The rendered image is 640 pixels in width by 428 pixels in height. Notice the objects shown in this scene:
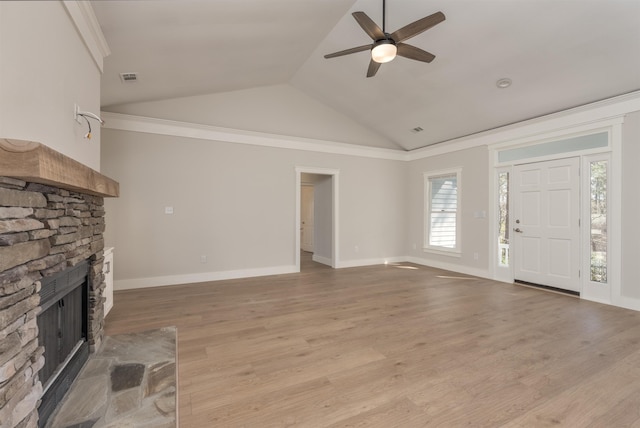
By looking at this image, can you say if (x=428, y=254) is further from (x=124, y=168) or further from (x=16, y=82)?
(x=16, y=82)

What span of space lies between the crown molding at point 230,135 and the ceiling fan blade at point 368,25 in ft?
9.66

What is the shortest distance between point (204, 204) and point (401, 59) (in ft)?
12.1

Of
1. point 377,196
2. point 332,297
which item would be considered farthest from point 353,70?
point 332,297

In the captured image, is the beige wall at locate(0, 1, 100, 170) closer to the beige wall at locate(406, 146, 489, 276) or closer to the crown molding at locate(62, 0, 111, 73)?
the crown molding at locate(62, 0, 111, 73)

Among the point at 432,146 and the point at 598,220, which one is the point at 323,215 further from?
the point at 598,220

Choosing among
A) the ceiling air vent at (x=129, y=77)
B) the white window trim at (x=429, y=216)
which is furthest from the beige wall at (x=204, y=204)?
the white window trim at (x=429, y=216)

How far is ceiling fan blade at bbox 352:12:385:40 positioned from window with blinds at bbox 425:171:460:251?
12.4 ft

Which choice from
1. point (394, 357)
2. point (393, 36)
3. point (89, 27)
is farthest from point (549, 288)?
point (89, 27)

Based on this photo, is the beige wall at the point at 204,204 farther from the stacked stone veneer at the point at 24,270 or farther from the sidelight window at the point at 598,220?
the sidelight window at the point at 598,220

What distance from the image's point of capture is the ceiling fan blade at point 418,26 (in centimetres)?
239

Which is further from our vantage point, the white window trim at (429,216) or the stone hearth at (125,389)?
the white window trim at (429,216)

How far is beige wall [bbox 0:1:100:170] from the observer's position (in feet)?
3.50

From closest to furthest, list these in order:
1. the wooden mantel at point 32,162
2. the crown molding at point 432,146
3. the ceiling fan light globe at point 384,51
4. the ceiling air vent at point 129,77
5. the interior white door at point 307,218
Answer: the wooden mantel at point 32,162 < the ceiling fan light globe at point 384,51 < the ceiling air vent at point 129,77 < the crown molding at point 432,146 < the interior white door at point 307,218

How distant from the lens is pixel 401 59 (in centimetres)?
396
